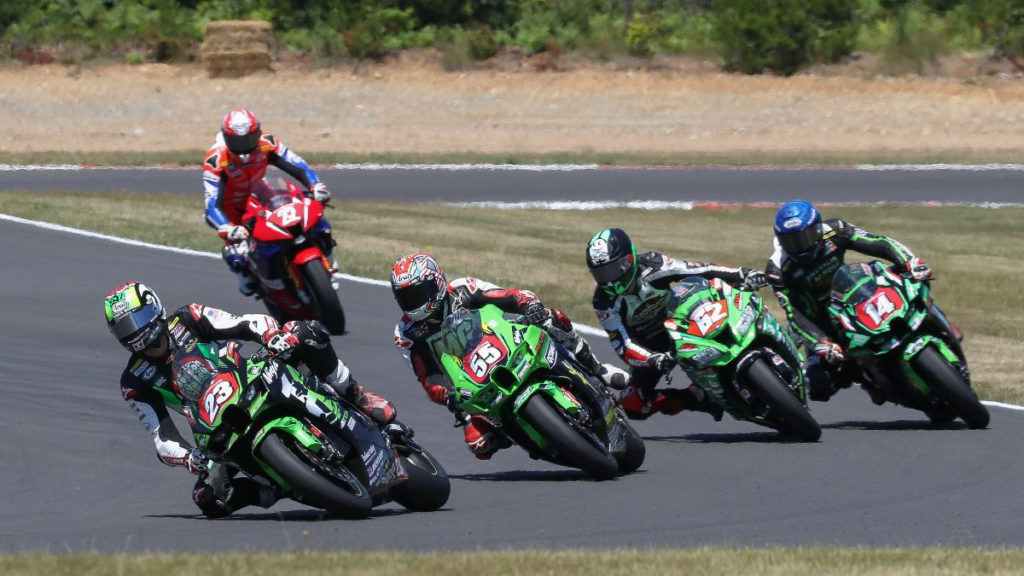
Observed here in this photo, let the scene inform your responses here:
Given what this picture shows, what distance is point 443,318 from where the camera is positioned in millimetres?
10438

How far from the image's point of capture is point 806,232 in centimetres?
1237

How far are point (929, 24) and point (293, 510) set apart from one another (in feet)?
133

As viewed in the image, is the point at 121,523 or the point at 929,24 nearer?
the point at 121,523

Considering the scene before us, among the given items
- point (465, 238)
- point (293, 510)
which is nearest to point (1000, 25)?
point (465, 238)

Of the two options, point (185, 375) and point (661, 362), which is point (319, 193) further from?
point (185, 375)

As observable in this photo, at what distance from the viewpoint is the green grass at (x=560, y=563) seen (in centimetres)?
747

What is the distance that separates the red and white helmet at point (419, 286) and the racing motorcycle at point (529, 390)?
0.19 meters

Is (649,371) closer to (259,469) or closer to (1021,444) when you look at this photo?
(1021,444)

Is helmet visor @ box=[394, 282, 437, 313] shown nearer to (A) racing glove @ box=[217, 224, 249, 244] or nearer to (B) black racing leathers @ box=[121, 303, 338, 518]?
(B) black racing leathers @ box=[121, 303, 338, 518]

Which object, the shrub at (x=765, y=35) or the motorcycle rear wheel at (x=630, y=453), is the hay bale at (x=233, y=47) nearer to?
the shrub at (x=765, y=35)

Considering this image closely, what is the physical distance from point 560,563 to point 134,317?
2.70 meters

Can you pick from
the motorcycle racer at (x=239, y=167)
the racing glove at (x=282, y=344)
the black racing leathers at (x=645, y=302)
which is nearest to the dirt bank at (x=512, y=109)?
the motorcycle racer at (x=239, y=167)

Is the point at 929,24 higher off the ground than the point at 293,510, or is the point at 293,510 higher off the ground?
the point at 293,510

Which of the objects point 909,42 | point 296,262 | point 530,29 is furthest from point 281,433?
point 530,29
